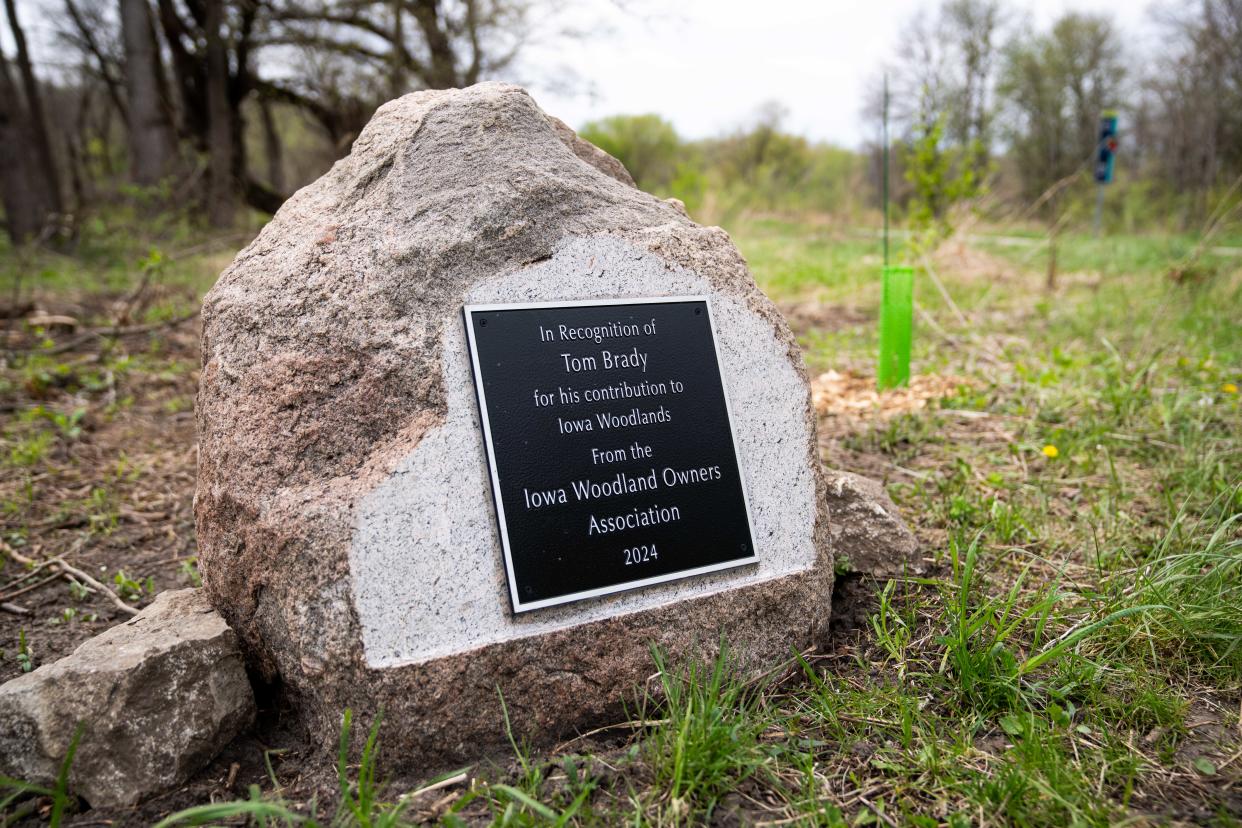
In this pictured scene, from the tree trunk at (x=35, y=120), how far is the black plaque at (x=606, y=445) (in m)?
10.0

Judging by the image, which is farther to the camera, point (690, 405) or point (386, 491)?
point (690, 405)

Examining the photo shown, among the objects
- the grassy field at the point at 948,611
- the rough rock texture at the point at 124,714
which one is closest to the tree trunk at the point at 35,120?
the grassy field at the point at 948,611

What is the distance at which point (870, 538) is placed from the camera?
2.44 meters

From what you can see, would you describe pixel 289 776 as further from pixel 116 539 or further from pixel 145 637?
pixel 116 539

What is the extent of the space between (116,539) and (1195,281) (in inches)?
266

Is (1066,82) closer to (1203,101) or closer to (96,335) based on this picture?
(1203,101)

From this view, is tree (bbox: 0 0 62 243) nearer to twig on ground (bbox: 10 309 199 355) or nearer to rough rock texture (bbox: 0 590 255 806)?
twig on ground (bbox: 10 309 199 355)

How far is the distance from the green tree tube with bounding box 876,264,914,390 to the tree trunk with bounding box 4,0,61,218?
967 cm

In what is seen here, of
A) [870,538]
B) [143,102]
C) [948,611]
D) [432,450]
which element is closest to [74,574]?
[432,450]

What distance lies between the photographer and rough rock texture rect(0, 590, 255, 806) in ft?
5.39

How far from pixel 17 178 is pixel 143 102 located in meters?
2.59

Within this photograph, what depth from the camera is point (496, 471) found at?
1.81 meters

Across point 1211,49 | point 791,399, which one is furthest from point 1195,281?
point 1211,49

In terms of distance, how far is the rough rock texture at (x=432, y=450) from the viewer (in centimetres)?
170
